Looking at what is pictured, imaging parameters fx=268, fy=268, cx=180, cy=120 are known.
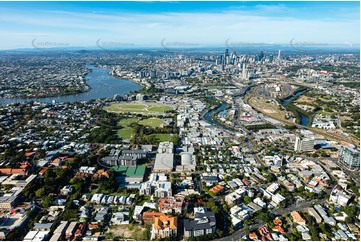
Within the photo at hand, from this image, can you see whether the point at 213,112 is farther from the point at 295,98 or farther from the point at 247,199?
the point at 247,199

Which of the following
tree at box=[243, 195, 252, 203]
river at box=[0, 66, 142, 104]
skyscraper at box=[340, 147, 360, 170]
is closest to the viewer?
tree at box=[243, 195, 252, 203]

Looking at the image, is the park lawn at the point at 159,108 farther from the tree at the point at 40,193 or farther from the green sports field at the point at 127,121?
the tree at the point at 40,193

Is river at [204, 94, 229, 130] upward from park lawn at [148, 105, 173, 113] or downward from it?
downward

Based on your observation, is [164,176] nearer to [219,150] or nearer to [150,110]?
[219,150]

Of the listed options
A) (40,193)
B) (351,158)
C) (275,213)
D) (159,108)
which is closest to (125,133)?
(159,108)

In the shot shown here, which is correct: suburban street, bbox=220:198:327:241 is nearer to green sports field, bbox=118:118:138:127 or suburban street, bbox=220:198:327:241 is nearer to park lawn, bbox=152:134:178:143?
park lawn, bbox=152:134:178:143

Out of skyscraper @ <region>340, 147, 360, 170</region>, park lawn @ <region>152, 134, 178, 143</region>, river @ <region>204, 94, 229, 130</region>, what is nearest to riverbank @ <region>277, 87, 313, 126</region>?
river @ <region>204, 94, 229, 130</region>

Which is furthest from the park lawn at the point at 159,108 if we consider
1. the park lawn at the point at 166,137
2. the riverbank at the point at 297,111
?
the riverbank at the point at 297,111
